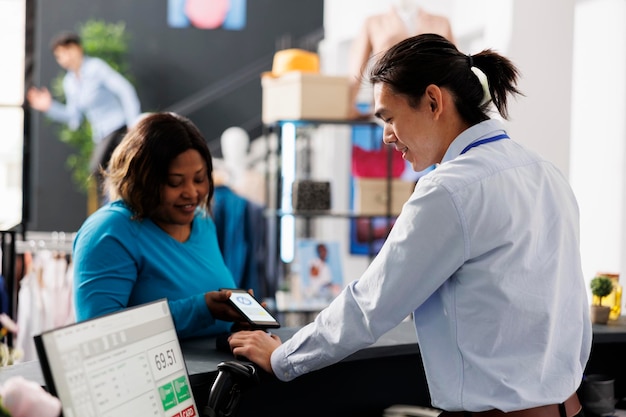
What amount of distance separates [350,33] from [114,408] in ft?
22.3

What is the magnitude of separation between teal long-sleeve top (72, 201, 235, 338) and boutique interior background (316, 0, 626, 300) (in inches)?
78.6

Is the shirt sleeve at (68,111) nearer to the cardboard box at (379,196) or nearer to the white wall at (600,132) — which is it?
the cardboard box at (379,196)

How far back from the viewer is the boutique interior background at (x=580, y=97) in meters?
3.67

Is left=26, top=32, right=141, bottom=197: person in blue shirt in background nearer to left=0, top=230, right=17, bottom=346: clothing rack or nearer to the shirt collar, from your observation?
left=0, top=230, right=17, bottom=346: clothing rack

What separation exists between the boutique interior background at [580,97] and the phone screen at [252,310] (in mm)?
2002

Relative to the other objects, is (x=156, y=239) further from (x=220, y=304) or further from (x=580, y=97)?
(x=580, y=97)

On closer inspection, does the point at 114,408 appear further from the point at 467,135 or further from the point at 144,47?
the point at 144,47

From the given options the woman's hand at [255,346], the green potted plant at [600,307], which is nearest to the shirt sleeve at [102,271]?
the woman's hand at [255,346]

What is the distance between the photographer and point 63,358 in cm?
128

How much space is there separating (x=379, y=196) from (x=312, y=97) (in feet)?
2.49

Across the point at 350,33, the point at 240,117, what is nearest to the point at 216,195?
the point at 350,33

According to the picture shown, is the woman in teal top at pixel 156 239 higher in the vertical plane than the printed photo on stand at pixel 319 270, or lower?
higher

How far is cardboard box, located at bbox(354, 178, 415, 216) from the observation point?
5516mm

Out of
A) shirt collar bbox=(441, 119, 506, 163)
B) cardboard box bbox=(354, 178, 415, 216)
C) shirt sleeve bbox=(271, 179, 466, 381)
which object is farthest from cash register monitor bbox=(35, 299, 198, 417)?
cardboard box bbox=(354, 178, 415, 216)
